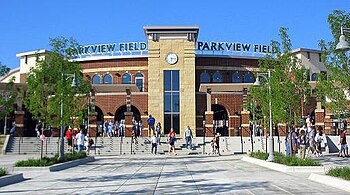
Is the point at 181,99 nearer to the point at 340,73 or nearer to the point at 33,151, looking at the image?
the point at 33,151

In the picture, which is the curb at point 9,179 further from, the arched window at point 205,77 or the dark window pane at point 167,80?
the arched window at point 205,77

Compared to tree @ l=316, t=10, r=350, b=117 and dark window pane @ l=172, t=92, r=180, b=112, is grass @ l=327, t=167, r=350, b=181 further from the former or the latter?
dark window pane @ l=172, t=92, r=180, b=112

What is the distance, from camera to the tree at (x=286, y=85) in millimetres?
19516

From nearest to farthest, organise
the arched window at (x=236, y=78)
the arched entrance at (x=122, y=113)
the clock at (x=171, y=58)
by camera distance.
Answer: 1. the clock at (x=171, y=58)
2. the arched entrance at (x=122, y=113)
3. the arched window at (x=236, y=78)

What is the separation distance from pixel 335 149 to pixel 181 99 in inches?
754

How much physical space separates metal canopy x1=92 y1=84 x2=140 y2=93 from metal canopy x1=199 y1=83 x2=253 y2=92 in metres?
7.10

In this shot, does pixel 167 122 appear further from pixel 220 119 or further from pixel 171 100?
pixel 220 119

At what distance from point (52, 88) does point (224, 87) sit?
2584 centimetres

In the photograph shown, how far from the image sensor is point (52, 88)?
20875 millimetres

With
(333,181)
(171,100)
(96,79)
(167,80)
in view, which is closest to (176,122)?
(171,100)

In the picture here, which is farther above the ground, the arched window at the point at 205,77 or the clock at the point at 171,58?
the clock at the point at 171,58

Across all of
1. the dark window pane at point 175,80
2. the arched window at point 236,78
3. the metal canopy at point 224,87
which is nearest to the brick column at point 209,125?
the metal canopy at point 224,87

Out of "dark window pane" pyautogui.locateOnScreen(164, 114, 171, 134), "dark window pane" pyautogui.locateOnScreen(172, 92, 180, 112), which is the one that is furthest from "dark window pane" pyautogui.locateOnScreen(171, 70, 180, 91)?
"dark window pane" pyautogui.locateOnScreen(164, 114, 171, 134)

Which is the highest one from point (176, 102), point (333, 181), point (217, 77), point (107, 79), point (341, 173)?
point (217, 77)
